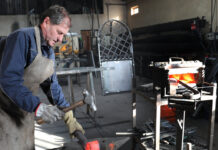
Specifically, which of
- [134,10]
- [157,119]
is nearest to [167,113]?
[157,119]

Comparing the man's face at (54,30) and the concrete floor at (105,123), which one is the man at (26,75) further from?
the concrete floor at (105,123)

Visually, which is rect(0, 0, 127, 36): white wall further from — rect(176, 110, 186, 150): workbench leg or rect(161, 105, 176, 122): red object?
rect(176, 110, 186, 150): workbench leg

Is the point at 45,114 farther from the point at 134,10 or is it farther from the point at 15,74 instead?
the point at 134,10

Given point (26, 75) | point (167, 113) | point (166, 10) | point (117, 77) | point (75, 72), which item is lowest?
point (167, 113)

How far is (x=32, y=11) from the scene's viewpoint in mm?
8242

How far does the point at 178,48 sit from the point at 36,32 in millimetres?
4324

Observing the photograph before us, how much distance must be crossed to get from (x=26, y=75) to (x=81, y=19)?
8332mm

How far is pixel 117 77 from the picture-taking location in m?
5.16

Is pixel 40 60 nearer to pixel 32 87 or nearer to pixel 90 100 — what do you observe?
pixel 32 87

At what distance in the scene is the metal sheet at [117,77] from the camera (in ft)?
16.7

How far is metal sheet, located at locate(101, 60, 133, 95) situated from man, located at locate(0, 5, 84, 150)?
3381 mm

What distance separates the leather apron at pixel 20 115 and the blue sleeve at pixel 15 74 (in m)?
0.15

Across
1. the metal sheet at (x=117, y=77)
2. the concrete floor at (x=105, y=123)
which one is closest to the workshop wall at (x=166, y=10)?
the metal sheet at (x=117, y=77)

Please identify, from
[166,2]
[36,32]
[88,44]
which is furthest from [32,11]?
[36,32]
